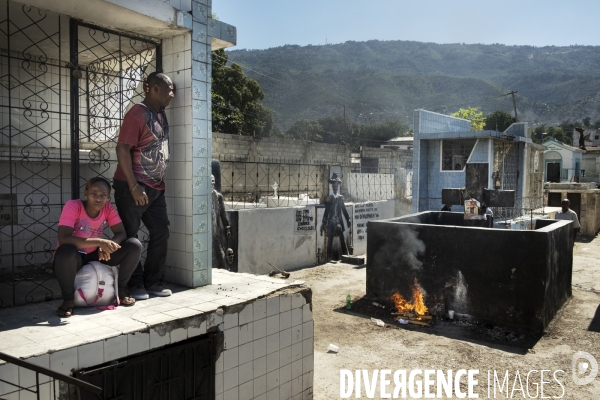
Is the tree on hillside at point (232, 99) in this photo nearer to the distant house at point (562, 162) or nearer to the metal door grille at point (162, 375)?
the metal door grille at point (162, 375)

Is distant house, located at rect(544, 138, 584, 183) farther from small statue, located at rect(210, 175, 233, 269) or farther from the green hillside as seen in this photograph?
the green hillside

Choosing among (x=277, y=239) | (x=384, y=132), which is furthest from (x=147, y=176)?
(x=384, y=132)

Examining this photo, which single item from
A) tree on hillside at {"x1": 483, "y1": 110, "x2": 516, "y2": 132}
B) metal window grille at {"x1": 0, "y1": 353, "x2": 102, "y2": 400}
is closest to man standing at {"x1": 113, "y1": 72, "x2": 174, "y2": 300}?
metal window grille at {"x1": 0, "y1": 353, "x2": 102, "y2": 400}

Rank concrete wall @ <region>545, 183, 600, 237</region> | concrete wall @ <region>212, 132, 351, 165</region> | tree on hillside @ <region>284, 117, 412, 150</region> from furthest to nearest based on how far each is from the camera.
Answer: tree on hillside @ <region>284, 117, 412, 150</region> → concrete wall @ <region>212, 132, 351, 165</region> → concrete wall @ <region>545, 183, 600, 237</region>

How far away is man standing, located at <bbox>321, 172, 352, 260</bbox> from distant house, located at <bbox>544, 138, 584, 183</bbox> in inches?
1283

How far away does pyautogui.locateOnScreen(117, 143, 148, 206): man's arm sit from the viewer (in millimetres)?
3674

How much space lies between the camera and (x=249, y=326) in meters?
3.79

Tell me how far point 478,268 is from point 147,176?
5620mm

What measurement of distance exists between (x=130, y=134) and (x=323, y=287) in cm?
693

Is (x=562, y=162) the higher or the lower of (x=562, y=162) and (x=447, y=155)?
the higher

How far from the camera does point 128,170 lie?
145 inches

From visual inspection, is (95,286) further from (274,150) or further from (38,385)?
(274,150)

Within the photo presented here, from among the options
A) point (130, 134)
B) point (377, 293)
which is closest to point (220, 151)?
point (377, 293)

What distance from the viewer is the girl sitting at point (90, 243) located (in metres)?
3.30
